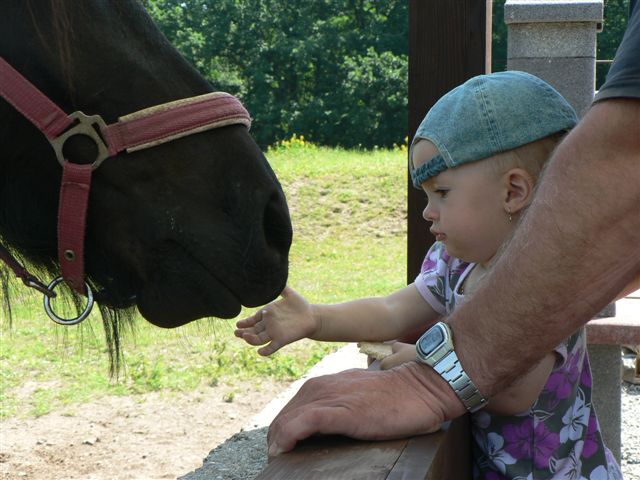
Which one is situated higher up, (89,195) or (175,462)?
(89,195)

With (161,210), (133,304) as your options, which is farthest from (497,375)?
(133,304)

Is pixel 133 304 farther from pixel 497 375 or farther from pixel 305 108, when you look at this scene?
pixel 305 108

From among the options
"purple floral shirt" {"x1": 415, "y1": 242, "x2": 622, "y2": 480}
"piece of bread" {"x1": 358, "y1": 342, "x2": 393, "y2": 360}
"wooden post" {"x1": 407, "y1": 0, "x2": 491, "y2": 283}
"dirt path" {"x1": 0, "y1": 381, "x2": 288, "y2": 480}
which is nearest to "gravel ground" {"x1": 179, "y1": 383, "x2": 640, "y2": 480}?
"dirt path" {"x1": 0, "y1": 381, "x2": 288, "y2": 480}

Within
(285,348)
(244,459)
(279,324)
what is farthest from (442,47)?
(285,348)

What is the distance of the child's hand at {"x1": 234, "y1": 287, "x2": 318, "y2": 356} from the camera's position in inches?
68.2

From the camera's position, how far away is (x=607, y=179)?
1155mm

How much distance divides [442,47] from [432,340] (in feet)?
3.29

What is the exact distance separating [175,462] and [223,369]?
156cm

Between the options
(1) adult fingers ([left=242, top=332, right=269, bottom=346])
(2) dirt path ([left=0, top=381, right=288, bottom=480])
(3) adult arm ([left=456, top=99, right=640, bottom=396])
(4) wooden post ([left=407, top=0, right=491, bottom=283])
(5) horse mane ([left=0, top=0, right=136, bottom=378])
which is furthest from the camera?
(2) dirt path ([left=0, top=381, right=288, bottom=480])

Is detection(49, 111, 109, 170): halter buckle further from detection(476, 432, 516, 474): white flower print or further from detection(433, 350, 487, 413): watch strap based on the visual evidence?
detection(476, 432, 516, 474): white flower print

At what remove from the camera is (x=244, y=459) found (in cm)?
364

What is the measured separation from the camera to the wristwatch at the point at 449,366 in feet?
4.19

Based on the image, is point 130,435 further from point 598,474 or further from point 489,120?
point 489,120

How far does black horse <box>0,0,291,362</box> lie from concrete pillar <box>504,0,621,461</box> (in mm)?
1884
